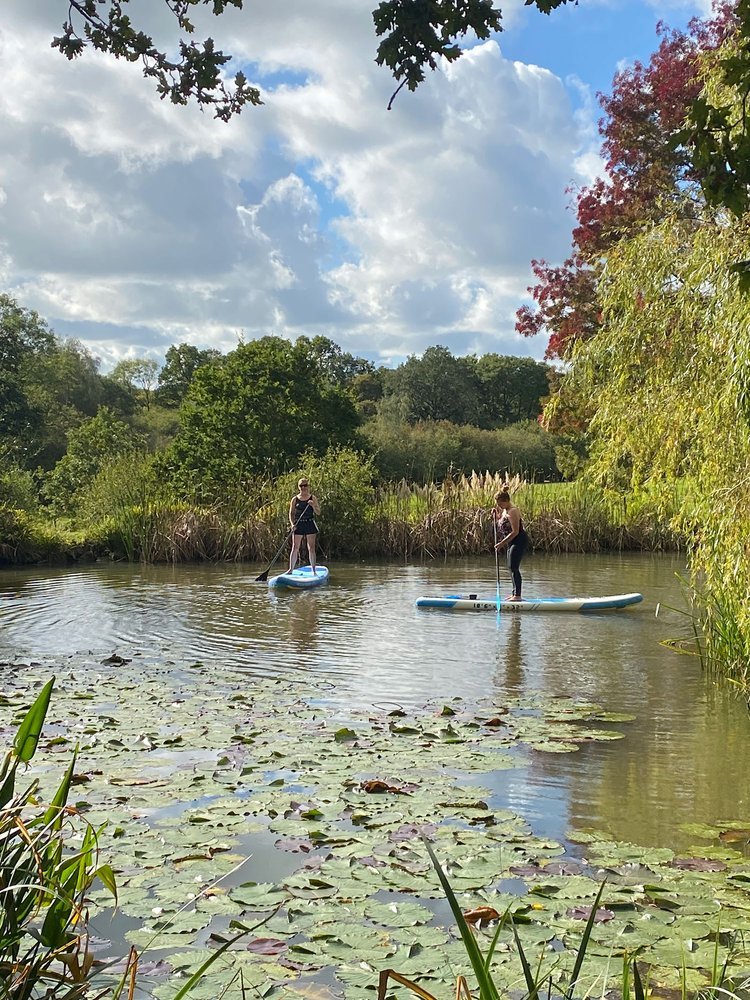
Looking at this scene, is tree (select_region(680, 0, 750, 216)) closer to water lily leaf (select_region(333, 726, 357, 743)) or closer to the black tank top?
water lily leaf (select_region(333, 726, 357, 743))

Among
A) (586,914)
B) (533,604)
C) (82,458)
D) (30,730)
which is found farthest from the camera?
(82,458)

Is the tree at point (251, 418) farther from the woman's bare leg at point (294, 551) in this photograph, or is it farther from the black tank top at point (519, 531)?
the black tank top at point (519, 531)

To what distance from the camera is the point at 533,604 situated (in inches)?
555

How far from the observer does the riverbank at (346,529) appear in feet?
72.3

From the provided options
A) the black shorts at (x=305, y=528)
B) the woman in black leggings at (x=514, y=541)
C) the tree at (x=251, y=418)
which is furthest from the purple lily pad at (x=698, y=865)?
the tree at (x=251, y=418)

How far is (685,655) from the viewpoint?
10.6 meters

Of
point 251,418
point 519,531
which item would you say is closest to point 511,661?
point 519,531

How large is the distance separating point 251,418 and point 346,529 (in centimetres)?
578

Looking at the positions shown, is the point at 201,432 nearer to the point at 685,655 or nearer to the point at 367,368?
the point at 685,655

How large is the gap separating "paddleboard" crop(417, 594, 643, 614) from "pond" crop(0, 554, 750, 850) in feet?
0.68

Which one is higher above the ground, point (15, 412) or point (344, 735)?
point (15, 412)

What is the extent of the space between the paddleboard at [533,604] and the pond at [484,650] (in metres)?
0.21

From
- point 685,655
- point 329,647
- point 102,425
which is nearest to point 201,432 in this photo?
point 102,425

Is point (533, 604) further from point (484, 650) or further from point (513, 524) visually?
point (484, 650)
